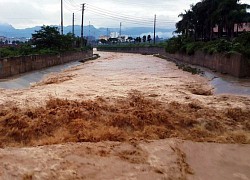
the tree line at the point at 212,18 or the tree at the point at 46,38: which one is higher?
the tree line at the point at 212,18

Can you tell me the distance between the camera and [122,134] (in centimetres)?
1011

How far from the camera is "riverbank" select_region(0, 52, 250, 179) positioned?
24.7 feet

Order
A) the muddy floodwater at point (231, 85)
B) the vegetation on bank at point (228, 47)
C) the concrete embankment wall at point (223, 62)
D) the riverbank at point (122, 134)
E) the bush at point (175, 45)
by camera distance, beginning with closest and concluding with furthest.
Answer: the riverbank at point (122, 134) < the muddy floodwater at point (231, 85) < the concrete embankment wall at point (223, 62) < the vegetation on bank at point (228, 47) < the bush at point (175, 45)

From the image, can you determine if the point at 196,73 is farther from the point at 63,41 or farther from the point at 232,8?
the point at 63,41

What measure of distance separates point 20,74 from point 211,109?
1423 centimetres

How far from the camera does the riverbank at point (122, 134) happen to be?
7.54 m

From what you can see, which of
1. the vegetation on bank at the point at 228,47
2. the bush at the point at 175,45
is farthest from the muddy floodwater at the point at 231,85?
the bush at the point at 175,45

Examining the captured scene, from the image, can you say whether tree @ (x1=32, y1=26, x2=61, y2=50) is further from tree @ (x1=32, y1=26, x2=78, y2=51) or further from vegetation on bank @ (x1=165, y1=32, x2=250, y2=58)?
vegetation on bank @ (x1=165, y1=32, x2=250, y2=58)

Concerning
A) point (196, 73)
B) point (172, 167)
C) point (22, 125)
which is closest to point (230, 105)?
point (172, 167)

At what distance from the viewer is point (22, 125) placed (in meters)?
10.4

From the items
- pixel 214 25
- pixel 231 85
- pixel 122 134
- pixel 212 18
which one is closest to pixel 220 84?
pixel 231 85

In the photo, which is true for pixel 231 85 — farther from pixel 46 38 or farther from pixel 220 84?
pixel 46 38

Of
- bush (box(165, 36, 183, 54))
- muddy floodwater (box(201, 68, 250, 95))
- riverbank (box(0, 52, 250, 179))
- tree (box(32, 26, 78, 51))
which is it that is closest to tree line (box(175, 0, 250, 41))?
bush (box(165, 36, 183, 54))

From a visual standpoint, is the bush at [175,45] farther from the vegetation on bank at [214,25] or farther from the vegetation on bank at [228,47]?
the vegetation on bank at [228,47]
